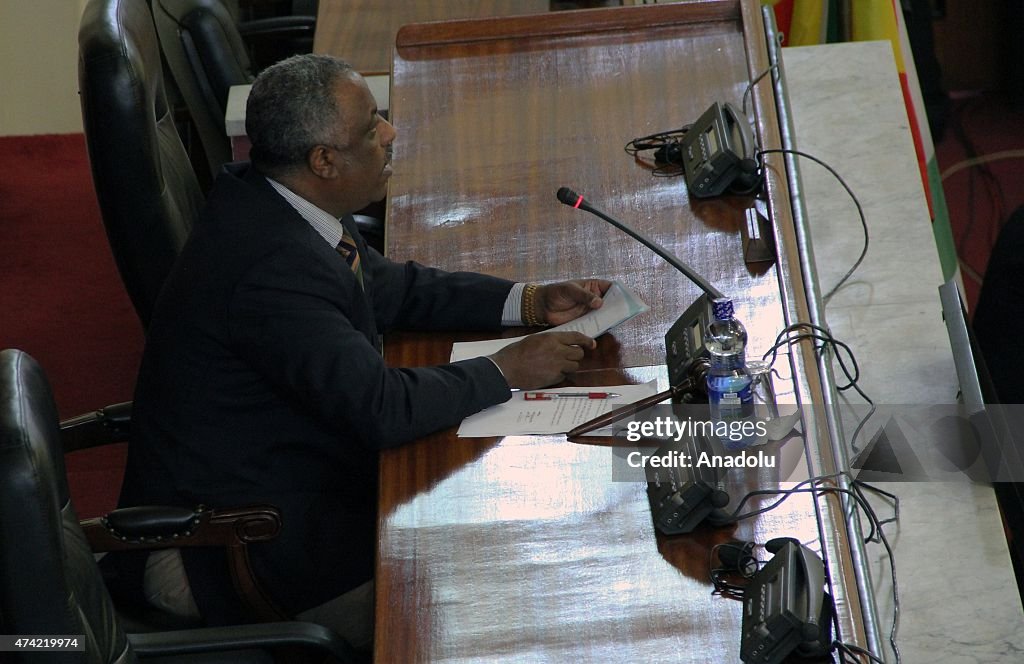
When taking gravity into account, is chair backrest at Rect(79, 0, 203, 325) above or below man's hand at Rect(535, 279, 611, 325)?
above

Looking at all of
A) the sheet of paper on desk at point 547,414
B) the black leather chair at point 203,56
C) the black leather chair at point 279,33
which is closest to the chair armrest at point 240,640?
the sheet of paper on desk at point 547,414

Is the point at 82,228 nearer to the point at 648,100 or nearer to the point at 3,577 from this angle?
the point at 648,100

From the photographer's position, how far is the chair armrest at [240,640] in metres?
1.64

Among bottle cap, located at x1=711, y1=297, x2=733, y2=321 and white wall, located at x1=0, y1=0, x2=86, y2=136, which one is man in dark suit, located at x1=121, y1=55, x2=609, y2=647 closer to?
bottle cap, located at x1=711, y1=297, x2=733, y2=321

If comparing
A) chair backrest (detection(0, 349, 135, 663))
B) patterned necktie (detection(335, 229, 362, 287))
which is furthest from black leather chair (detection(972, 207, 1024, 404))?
chair backrest (detection(0, 349, 135, 663))

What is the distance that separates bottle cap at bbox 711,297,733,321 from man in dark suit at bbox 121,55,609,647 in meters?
0.26

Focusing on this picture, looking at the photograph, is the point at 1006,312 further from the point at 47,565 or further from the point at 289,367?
the point at 47,565

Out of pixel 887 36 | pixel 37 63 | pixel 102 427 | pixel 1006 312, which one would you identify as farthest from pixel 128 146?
pixel 37 63

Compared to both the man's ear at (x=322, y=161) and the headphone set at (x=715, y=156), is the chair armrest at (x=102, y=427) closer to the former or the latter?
the man's ear at (x=322, y=161)

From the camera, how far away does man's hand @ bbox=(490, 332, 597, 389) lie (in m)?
1.88

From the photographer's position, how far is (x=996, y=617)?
2.12 m

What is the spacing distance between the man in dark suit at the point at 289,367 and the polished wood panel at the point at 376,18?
1264 millimetres

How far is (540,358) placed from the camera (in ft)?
6.20
